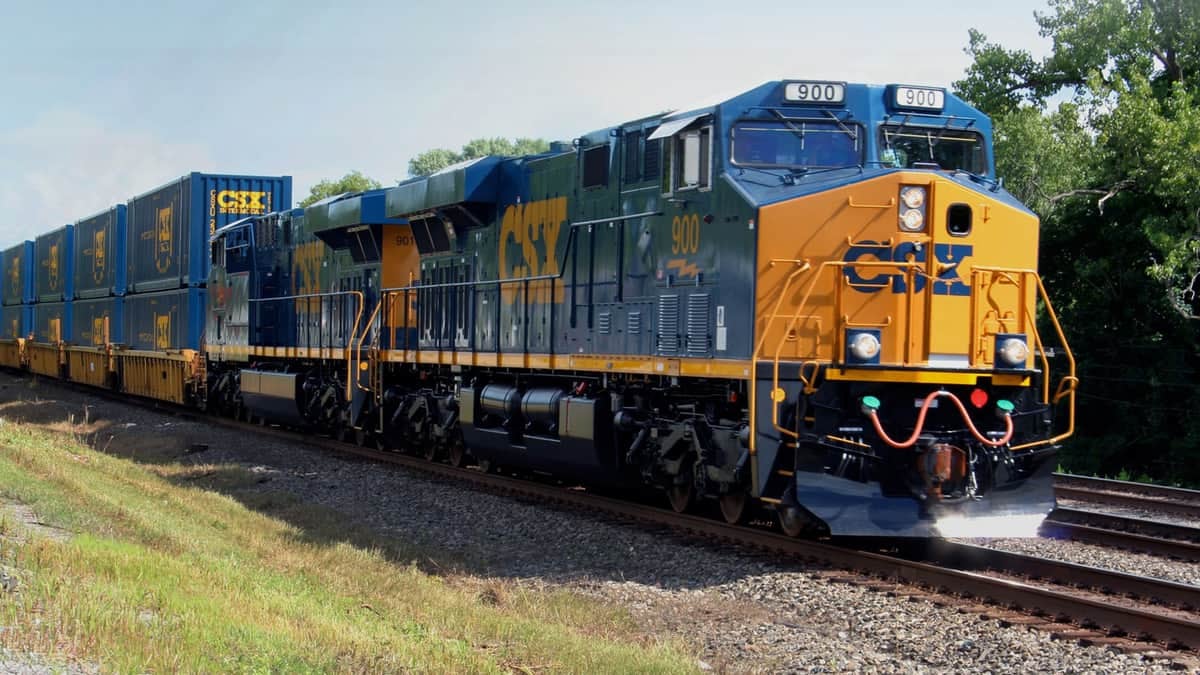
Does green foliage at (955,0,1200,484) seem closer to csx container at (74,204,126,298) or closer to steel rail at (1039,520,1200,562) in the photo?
steel rail at (1039,520,1200,562)

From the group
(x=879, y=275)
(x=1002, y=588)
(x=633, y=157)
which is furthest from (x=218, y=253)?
(x=1002, y=588)

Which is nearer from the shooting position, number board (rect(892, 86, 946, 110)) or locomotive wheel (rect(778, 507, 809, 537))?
locomotive wheel (rect(778, 507, 809, 537))

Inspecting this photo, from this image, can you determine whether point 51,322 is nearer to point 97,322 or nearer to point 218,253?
point 97,322

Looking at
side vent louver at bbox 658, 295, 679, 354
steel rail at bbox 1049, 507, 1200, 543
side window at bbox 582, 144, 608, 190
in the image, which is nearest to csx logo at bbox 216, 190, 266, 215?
side window at bbox 582, 144, 608, 190

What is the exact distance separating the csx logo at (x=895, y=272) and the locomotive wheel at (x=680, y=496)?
3.15m

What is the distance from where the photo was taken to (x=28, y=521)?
→ 10.1 meters

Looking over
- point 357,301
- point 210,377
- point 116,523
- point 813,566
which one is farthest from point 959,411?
point 210,377

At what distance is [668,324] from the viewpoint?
11312 millimetres

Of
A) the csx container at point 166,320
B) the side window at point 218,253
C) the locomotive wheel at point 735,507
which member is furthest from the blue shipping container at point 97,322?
the locomotive wheel at point 735,507

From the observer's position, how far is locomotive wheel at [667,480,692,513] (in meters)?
12.1

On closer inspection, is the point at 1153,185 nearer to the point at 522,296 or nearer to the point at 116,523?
the point at 522,296

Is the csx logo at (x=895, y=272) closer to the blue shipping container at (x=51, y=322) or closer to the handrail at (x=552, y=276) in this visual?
the handrail at (x=552, y=276)

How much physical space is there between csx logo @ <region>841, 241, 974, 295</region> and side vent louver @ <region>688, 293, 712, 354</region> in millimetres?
1429

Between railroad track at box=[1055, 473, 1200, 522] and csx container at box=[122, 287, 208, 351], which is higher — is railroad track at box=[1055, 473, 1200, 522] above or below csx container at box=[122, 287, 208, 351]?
below
